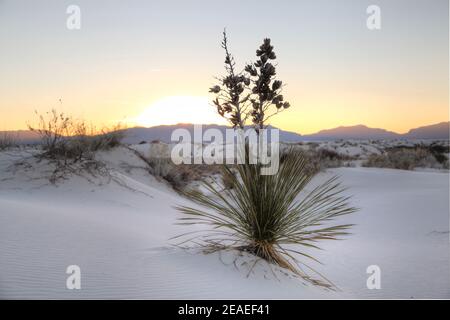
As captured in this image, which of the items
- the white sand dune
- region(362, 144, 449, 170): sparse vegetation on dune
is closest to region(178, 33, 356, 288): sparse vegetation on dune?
the white sand dune

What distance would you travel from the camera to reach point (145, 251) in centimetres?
377

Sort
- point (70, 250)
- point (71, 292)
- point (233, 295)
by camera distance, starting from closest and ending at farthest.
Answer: point (71, 292), point (233, 295), point (70, 250)

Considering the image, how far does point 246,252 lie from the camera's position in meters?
4.00

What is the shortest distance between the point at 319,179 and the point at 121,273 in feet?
40.6

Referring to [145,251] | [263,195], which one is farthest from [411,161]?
[145,251]

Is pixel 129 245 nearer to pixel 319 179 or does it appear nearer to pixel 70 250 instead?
pixel 70 250

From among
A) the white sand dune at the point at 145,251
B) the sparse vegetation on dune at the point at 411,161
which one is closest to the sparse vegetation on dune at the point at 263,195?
the white sand dune at the point at 145,251

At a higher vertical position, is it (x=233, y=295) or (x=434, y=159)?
(x=434, y=159)

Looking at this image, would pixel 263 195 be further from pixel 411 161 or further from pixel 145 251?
pixel 411 161

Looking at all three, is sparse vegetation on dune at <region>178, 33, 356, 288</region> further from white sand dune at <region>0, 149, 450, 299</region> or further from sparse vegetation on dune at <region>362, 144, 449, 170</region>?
sparse vegetation on dune at <region>362, 144, 449, 170</region>

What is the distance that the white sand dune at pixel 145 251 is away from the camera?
2.97 m

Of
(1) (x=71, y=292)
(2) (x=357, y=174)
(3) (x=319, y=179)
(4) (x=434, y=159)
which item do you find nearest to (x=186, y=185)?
(3) (x=319, y=179)

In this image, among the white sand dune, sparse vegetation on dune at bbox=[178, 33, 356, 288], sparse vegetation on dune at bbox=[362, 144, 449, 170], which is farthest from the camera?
sparse vegetation on dune at bbox=[362, 144, 449, 170]

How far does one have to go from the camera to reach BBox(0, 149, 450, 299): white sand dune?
2.97 meters
